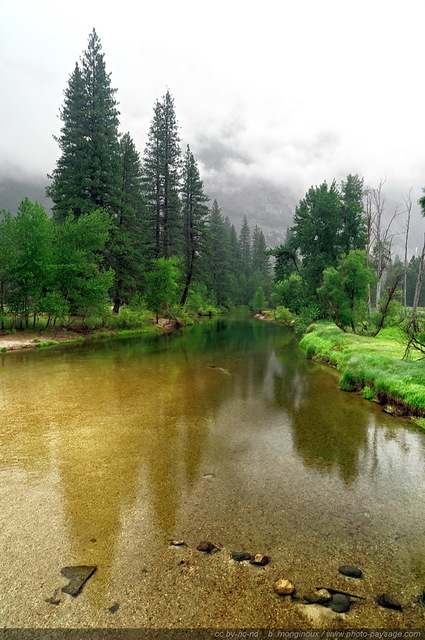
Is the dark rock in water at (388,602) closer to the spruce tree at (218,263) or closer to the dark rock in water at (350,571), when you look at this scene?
the dark rock in water at (350,571)

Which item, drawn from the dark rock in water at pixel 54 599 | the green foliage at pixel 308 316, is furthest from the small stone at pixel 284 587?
the green foliage at pixel 308 316

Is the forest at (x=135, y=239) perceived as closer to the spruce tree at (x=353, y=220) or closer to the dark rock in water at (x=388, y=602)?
the spruce tree at (x=353, y=220)

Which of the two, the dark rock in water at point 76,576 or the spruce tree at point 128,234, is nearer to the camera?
the dark rock in water at point 76,576

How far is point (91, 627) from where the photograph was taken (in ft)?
9.39

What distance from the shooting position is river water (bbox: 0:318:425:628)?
313cm

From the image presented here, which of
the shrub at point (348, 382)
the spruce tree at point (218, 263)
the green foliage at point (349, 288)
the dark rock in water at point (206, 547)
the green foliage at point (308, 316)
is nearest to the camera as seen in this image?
the dark rock in water at point (206, 547)

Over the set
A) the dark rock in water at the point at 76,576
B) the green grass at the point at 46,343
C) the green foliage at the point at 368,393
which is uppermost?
the green grass at the point at 46,343

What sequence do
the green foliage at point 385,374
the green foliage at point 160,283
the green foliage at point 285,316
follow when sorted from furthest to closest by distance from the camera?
1. the green foliage at point 285,316
2. the green foliage at point 160,283
3. the green foliage at point 385,374

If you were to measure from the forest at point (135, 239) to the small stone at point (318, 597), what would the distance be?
12230 millimetres

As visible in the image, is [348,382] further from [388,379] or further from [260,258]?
[260,258]

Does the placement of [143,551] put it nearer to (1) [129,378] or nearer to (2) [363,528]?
(2) [363,528]

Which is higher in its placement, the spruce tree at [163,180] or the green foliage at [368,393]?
the spruce tree at [163,180]

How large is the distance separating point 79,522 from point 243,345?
20558 millimetres

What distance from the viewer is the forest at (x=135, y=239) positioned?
72.2 feet
